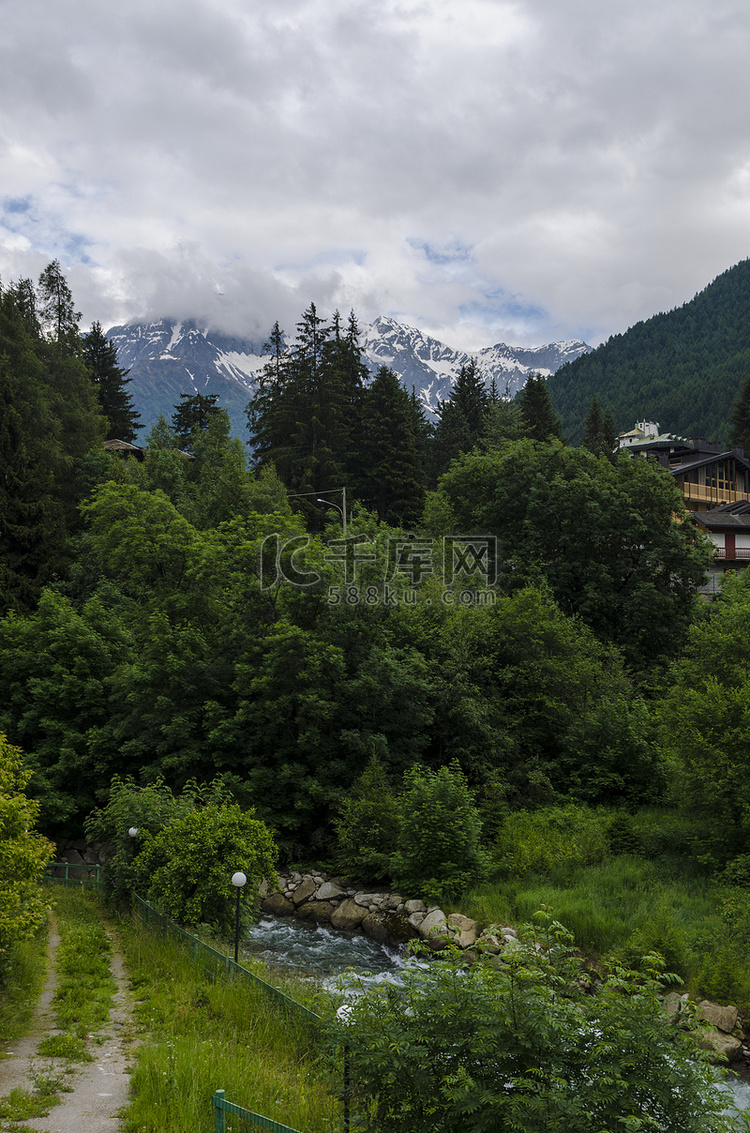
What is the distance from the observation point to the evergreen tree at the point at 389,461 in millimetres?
49625

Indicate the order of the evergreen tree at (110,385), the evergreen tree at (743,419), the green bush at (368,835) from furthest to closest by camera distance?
the evergreen tree at (743,419)
the evergreen tree at (110,385)
the green bush at (368,835)

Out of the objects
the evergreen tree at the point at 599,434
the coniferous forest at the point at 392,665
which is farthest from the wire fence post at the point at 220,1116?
the evergreen tree at the point at 599,434

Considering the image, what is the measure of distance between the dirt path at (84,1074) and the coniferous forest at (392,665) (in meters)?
10.1

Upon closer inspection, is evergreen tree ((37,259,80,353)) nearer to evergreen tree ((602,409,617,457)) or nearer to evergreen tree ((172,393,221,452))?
evergreen tree ((172,393,221,452))

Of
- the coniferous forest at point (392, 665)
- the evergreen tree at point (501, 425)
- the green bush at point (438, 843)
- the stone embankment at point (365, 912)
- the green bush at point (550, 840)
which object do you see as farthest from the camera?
the evergreen tree at point (501, 425)

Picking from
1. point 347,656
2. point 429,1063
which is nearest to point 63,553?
point 347,656

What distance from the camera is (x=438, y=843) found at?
68.6ft

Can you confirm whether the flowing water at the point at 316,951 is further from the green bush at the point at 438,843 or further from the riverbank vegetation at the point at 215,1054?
the riverbank vegetation at the point at 215,1054

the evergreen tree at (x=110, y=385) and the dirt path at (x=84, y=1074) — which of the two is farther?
the evergreen tree at (x=110, y=385)

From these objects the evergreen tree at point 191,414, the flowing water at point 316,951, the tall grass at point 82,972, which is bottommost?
the flowing water at point 316,951

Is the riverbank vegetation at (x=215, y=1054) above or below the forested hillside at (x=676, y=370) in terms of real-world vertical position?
below

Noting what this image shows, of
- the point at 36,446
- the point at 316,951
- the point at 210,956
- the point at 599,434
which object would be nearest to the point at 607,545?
the point at 316,951

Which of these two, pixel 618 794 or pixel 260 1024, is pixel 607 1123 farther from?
pixel 618 794

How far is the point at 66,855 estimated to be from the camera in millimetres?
25469
